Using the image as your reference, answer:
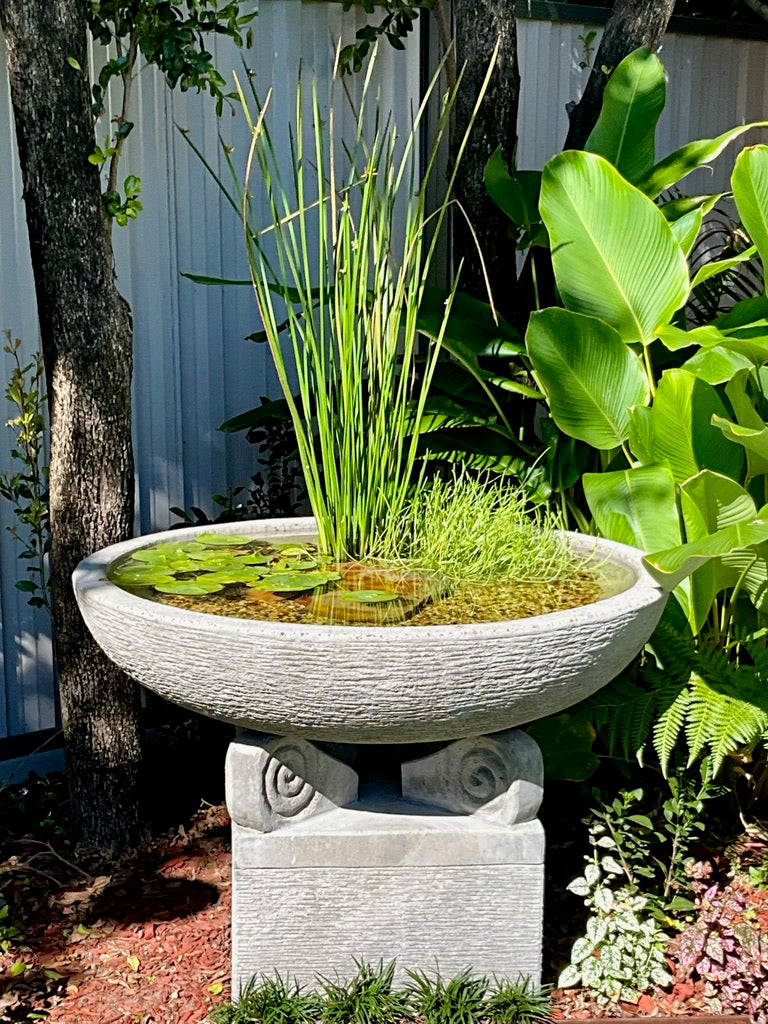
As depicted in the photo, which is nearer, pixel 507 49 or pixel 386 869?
pixel 386 869

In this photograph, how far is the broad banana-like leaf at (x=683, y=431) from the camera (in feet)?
7.21

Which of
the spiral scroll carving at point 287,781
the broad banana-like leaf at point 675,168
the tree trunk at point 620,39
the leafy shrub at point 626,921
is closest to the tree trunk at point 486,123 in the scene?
the tree trunk at point 620,39

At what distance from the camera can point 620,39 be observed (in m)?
3.03

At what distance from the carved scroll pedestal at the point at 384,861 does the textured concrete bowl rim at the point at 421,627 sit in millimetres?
335

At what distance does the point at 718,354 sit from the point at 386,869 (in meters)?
1.20

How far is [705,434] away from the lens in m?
2.35

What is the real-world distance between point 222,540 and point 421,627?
2.61 ft

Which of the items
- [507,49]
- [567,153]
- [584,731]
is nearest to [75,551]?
[584,731]

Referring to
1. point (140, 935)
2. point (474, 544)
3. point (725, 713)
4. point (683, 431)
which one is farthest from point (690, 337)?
point (140, 935)

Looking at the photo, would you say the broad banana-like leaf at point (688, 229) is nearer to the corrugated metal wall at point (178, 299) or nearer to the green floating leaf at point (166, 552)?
the corrugated metal wall at point (178, 299)

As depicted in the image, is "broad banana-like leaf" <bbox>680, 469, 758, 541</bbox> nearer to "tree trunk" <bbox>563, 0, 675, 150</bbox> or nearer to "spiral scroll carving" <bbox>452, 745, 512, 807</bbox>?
"spiral scroll carving" <bbox>452, 745, 512, 807</bbox>

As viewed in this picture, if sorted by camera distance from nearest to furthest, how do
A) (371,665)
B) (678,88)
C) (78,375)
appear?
(371,665) → (78,375) → (678,88)

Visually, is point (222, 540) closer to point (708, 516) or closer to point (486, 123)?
point (708, 516)

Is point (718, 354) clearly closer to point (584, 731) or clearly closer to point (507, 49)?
point (584, 731)
